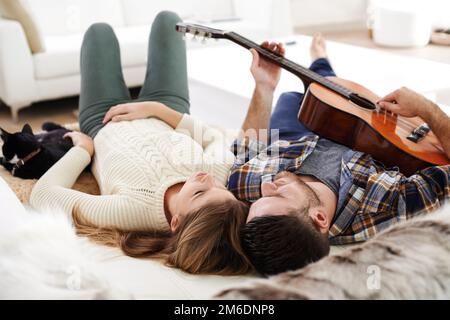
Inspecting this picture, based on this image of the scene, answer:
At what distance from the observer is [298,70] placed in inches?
61.0

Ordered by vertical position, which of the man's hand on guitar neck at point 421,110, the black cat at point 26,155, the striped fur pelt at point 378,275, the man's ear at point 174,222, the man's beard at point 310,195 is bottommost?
the black cat at point 26,155

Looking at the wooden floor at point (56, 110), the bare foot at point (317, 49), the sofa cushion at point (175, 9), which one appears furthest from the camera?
the sofa cushion at point (175, 9)

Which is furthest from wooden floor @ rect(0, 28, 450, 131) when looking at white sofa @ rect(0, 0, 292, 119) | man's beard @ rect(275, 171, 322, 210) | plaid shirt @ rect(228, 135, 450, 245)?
man's beard @ rect(275, 171, 322, 210)

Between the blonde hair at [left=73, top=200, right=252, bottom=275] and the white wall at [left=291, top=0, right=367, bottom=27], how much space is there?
15.5ft

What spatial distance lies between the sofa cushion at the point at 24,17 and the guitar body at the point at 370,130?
2.00 metres

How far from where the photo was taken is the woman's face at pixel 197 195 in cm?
100

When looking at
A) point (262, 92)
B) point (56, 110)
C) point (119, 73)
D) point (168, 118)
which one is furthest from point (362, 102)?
point (56, 110)

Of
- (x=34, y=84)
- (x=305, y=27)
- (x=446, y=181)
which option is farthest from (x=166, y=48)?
(x=305, y=27)

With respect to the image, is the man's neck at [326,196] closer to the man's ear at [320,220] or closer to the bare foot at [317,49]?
the man's ear at [320,220]

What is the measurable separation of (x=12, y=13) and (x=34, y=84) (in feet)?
1.31

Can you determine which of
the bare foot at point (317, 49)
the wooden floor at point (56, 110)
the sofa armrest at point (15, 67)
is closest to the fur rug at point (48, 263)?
the bare foot at point (317, 49)

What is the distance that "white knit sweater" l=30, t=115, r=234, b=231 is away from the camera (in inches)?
43.4

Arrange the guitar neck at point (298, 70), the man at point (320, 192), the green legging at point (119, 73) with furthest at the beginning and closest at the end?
the green legging at point (119, 73) < the guitar neck at point (298, 70) < the man at point (320, 192)

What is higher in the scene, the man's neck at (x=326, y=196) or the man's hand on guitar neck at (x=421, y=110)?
the man's hand on guitar neck at (x=421, y=110)
